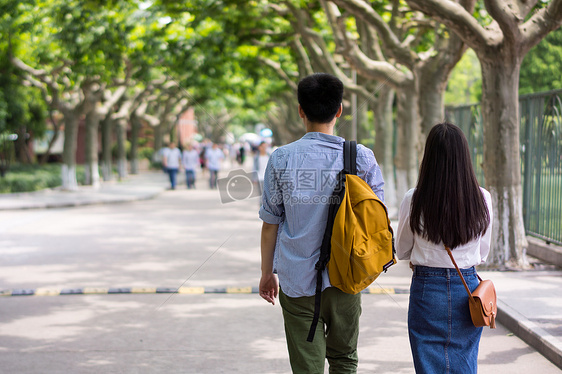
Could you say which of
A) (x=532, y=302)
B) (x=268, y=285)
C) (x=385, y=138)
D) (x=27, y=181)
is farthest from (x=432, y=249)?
(x=27, y=181)

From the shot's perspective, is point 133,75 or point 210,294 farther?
point 133,75

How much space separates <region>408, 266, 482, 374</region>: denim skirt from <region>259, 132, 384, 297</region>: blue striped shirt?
53cm

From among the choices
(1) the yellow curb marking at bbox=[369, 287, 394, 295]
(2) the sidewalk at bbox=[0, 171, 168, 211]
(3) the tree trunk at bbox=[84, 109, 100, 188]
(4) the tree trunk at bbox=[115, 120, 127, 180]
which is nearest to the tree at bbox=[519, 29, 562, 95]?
(1) the yellow curb marking at bbox=[369, 287, 394, 295]

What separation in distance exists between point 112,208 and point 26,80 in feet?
33.7

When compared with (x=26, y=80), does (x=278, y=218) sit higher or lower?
lower

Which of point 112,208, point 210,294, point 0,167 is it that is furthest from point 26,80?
point 210,294

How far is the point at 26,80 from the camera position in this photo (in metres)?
26.2

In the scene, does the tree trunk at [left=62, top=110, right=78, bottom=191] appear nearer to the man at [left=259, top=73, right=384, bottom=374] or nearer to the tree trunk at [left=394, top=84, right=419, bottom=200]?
the tree trunk at [left=394, top=84, right=419, bottom=200]

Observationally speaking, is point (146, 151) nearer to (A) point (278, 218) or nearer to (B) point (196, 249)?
(B) point (196, 249)

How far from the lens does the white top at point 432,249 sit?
3248 mm

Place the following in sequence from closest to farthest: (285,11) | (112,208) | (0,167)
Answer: (285,11) < (112,208) < (0,167)

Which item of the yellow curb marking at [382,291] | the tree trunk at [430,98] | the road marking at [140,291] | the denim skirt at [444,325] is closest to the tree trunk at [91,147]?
the tree trunk at [430,98]

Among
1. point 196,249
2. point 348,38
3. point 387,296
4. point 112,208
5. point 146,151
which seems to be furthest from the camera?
point 146,151

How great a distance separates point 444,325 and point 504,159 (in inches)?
230
